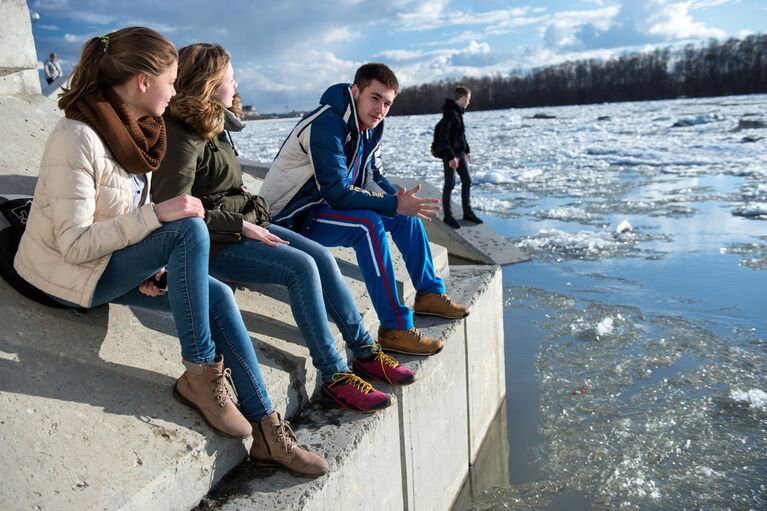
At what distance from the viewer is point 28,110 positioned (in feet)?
11.8

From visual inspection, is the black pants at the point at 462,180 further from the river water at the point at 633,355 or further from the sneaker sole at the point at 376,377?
the sneaker sole at the point at 376,377

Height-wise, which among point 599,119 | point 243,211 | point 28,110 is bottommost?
point 599,119

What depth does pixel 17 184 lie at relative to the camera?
2.82m

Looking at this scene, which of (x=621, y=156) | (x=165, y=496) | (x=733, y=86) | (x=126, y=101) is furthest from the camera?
(x=733, y=86)

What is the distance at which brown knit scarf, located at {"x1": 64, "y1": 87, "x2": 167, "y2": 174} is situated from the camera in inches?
76.7

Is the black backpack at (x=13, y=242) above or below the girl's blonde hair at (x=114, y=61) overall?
below

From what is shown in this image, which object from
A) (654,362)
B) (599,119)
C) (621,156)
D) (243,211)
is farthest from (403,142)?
(243,211)

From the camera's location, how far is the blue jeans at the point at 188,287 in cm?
197

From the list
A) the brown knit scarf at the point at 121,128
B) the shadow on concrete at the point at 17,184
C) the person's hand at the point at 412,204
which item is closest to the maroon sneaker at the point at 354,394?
the person's hand at the point at 412,204

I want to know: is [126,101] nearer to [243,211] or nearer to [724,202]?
[243,211]

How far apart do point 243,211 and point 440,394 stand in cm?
123

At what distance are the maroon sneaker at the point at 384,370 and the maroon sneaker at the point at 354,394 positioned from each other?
0.53 ft

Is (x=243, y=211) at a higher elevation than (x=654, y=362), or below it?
higher

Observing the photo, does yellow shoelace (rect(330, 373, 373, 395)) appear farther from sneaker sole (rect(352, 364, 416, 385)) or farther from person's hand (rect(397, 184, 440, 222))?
person's hand (rect(397, 184, 440, 222))
